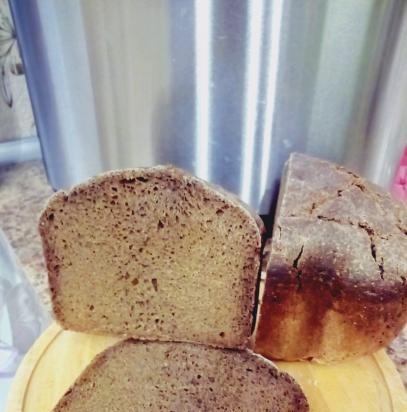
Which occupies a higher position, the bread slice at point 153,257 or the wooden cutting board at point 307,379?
the bread slice at point 153,257

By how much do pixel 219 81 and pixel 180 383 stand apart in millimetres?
524

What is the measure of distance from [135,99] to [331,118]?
0.36 meters

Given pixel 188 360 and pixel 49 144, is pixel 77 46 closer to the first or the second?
pixel 49 144

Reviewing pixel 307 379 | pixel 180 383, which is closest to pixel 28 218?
pixel 180 383

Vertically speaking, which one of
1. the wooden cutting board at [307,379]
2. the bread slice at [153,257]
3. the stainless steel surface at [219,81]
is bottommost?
the wooden cutting board at [307,379]

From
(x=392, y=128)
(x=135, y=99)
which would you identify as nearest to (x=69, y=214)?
(x=135, y=99)

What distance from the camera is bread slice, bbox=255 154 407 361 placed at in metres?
0.87

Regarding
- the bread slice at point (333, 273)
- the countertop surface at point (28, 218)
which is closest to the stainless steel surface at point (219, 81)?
the bread slice at point (333, 273)

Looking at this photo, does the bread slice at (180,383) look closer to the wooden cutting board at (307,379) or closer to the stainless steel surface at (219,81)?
the wooden cutting board at (307,379)

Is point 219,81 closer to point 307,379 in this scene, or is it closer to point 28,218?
point 307,379

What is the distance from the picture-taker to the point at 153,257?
988mm

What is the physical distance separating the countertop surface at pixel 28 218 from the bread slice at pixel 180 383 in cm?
25

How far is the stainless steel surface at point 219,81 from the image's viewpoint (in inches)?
36.0

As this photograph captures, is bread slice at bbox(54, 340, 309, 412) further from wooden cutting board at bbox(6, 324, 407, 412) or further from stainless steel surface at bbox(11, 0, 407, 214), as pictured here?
stainless steel surface at bbox(11, 0, 407, 214)
